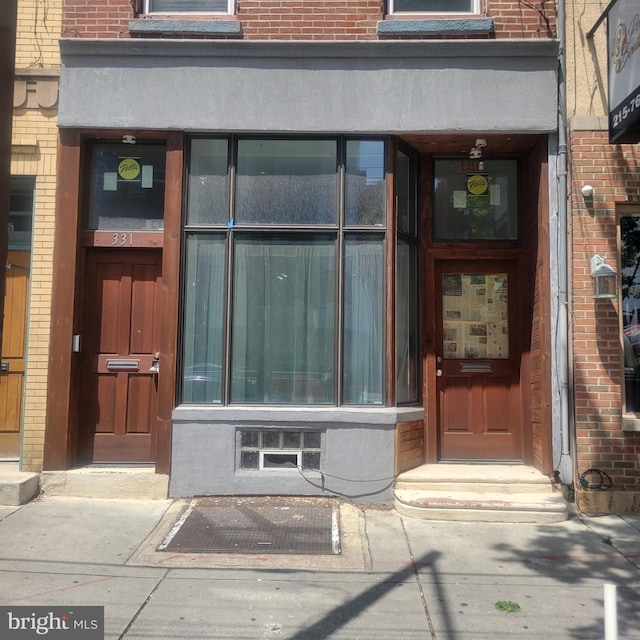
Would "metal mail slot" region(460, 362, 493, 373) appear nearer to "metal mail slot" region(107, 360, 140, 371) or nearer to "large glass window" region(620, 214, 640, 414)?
"large glass window" region(620, 214, 640, 414)

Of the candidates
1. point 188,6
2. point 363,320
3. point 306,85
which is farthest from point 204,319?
point 188,6

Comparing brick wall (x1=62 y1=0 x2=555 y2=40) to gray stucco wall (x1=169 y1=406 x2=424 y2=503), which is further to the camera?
brick wall (x1=62 y1=0 x2=555 y2=40)

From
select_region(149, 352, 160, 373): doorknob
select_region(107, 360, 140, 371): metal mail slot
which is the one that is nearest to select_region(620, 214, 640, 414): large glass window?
select_region(149, 352, 160, 373): doorknob

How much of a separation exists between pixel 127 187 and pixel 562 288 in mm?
4853

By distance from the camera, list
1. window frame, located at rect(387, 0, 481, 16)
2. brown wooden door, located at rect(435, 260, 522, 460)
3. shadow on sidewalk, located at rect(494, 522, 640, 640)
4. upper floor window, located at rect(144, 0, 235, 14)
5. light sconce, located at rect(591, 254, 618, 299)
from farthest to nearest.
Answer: brown wooden door, located at rect(435, 260, 522, 460) < upper floor window, located at rect(144, 0, 235, 14) < window frame, located at rect(387, 0, 481, 16) < light sconce, located at rect(591, 254, 618, 299) < shadow on sidewalk, located at rect(494, 522, 640, 640)

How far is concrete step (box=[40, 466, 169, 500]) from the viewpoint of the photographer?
6293 mm

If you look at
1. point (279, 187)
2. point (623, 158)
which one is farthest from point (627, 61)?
point (279, 187)

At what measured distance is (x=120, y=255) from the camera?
689cm

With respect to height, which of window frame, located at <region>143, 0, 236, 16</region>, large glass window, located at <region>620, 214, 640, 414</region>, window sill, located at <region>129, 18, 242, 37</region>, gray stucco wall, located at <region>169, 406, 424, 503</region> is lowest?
gray stucco wall, located at <region>169, 406, 424, 503</region>

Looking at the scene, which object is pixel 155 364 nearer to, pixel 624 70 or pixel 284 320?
pixel 284 320

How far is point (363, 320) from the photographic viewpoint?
21.6 feet

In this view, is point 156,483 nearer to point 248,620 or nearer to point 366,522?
point 366,522

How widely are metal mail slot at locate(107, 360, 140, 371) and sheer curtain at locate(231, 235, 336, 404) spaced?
1.13 m

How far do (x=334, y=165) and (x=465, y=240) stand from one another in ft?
5.91
